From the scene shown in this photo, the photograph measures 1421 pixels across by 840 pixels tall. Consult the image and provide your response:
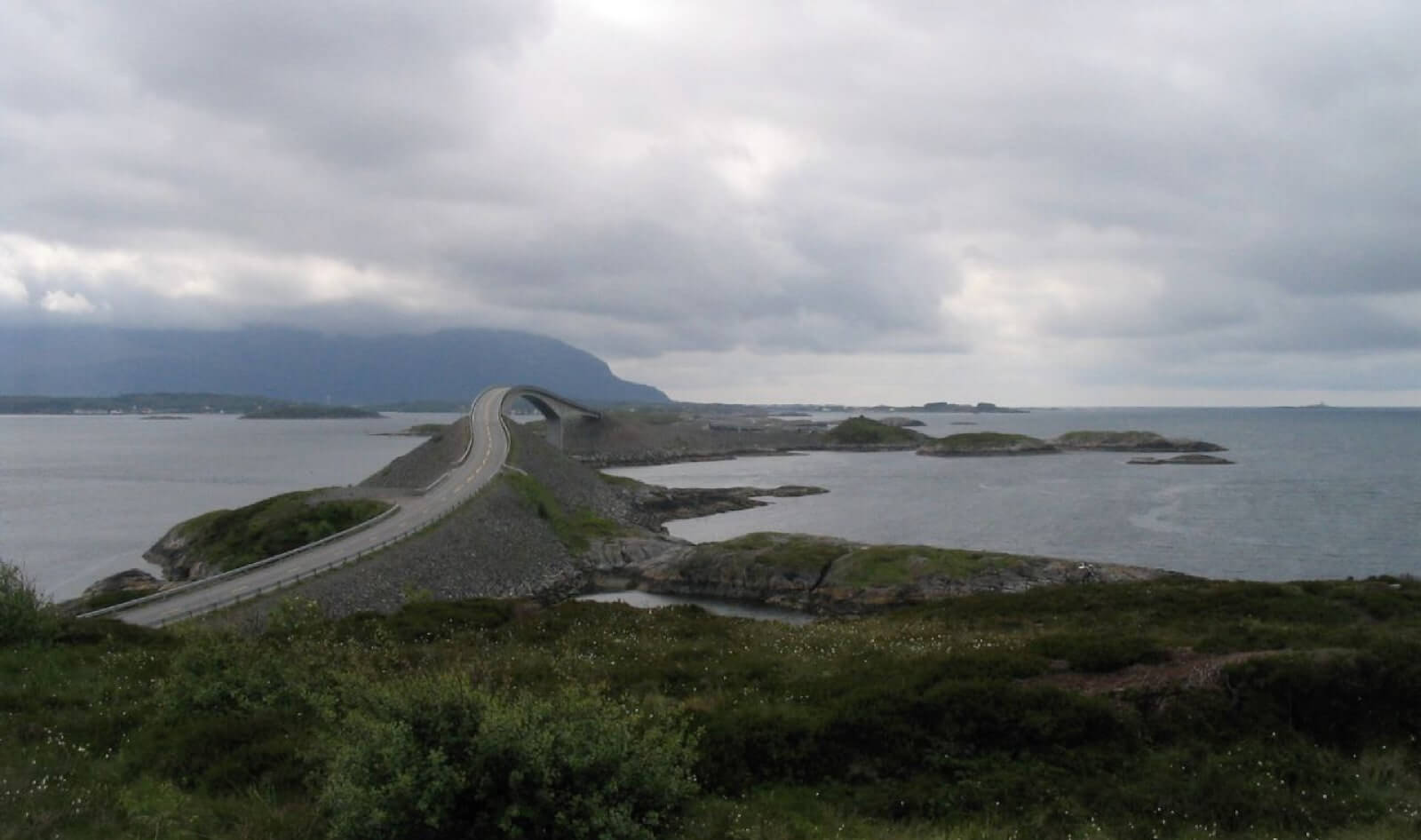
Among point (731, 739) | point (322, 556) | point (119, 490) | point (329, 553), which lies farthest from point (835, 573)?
point (119, 490)

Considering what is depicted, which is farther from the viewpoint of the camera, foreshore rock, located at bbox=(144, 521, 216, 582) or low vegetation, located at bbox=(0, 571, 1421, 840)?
foreshore rock, located at bbox=(144, 521, 216, 582)

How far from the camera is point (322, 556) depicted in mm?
46500

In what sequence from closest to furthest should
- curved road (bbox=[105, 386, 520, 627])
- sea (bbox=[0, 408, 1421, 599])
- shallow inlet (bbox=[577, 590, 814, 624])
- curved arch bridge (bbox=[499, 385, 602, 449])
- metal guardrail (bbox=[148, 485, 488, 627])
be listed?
metal guardrail (bbox=[148, 485, 488, 627]) < curved road (bbox=[105, 386, 520, 627]) < shallow inlet (bbox=[577, 590, 814, 624]) < sea (bbox=[0, 408, 1421, 599]) < curved arch bridge (bbox=[499, 385, 602, 449])

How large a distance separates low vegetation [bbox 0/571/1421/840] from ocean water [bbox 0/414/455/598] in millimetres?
49991

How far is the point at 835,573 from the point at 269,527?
37.6 m

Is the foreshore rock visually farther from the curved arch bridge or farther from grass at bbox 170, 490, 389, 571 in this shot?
the curved arch bridge

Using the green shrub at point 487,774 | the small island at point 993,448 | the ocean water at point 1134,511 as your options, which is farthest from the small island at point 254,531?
the small island at point 993,448

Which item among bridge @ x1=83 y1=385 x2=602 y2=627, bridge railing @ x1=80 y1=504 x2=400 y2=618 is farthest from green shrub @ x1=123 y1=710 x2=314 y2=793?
bridge @ x1=83 y1=385 x2=602 y2=627

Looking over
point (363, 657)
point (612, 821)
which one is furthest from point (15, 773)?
point (612, 821)

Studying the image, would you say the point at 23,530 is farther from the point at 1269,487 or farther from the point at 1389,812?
the point at 1269,487

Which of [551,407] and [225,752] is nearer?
[225,752]

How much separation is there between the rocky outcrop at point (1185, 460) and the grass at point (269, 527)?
141 metres

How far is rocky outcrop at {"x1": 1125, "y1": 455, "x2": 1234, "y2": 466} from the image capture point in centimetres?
15375

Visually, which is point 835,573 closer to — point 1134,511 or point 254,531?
point 254,531
